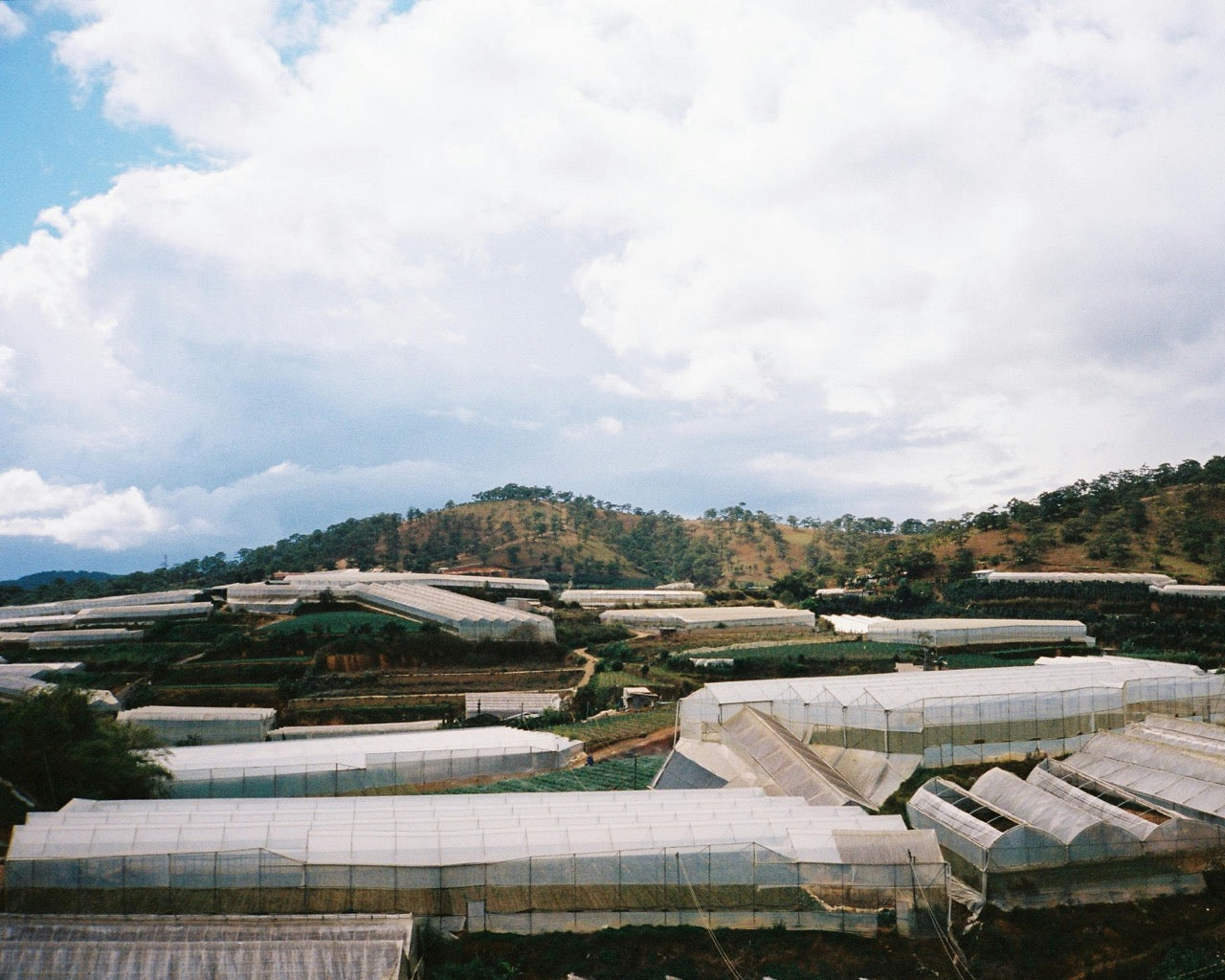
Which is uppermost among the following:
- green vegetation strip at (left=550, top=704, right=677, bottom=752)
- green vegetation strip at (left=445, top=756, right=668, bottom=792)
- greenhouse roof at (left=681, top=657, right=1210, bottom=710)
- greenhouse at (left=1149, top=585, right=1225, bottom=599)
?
greenhouse at (left=1149, top=585, right=1225, bottom=599)

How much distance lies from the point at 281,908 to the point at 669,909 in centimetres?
733

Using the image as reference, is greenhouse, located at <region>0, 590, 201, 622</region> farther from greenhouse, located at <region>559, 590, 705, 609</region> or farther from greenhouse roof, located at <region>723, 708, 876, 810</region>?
greenhouse roof, located at <region>723, 708, 876, 810</region>

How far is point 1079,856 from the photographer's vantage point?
714 inches

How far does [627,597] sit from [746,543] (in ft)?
174

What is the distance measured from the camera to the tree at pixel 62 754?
2088cm

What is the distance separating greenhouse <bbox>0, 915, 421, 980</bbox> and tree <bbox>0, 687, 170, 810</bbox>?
7110mm

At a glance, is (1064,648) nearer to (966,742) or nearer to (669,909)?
(966,742)

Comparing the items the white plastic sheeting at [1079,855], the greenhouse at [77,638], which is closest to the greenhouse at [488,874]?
the white plastic sheeting at [1079,855]

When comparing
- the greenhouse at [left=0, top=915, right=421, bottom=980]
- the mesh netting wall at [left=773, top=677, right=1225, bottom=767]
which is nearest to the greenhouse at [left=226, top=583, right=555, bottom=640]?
the mesh netting wall at [left=773, top=677, right=1225, bottom=767]

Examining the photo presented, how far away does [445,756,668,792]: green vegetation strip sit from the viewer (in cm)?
2675

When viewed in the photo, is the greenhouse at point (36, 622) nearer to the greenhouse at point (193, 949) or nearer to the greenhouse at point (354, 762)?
the greenhouse at point (354, 762)

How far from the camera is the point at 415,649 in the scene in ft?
183

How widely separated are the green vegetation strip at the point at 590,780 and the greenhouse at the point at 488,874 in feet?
29.9

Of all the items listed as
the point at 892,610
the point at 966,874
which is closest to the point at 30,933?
the point at 966,874
